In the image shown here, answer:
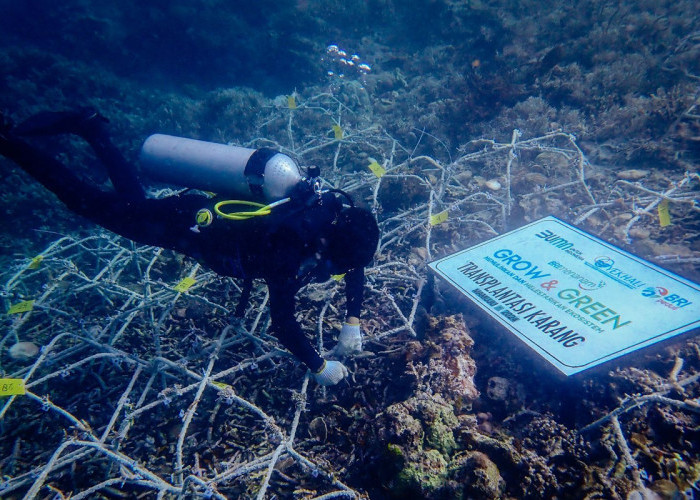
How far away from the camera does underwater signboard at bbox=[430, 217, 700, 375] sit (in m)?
2.47

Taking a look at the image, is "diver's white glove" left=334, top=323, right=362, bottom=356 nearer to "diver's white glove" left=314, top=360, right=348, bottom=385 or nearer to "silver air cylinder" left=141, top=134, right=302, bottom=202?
"diver's white glove" left=314, top=360, right=348, bottom=385

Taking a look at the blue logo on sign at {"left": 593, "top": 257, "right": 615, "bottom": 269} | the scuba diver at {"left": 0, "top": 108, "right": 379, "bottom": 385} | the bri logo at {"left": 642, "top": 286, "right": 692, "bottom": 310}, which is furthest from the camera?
the blue logo on sign at {"left": 593, "top": 257, "right": 615, "bottom": 269}

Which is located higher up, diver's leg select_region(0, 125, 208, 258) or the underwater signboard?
diver's leg select_region(0, 125, 208, 258)

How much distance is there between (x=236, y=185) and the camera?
2891mm

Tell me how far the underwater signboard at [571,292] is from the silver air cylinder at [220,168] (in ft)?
5.89

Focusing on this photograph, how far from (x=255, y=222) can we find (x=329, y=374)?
Answer: 151 cm

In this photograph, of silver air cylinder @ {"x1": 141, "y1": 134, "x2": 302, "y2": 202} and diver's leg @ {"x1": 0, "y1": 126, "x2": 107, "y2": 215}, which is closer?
silver air cylinder @ {"x1": 141, "y1": 134, "x2": 302, "y2": 202}

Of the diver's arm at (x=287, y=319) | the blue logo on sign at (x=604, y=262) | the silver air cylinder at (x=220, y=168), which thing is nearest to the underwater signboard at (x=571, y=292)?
the blue logo on sign at (x=604, y=262)

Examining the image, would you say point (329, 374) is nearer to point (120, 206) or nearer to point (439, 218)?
point (439, 218)

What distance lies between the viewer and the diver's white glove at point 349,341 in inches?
129

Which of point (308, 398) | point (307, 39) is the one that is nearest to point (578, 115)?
point (308, 398)

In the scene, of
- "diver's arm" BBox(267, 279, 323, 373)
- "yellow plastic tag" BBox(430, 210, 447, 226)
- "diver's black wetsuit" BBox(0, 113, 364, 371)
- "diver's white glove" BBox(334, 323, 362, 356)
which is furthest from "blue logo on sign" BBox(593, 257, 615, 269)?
"diver's arm" BBox(267, 279, 323, 373)

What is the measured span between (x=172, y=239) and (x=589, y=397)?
399 cm

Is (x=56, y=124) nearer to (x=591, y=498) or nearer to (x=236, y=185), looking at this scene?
(x=236, y=185)
